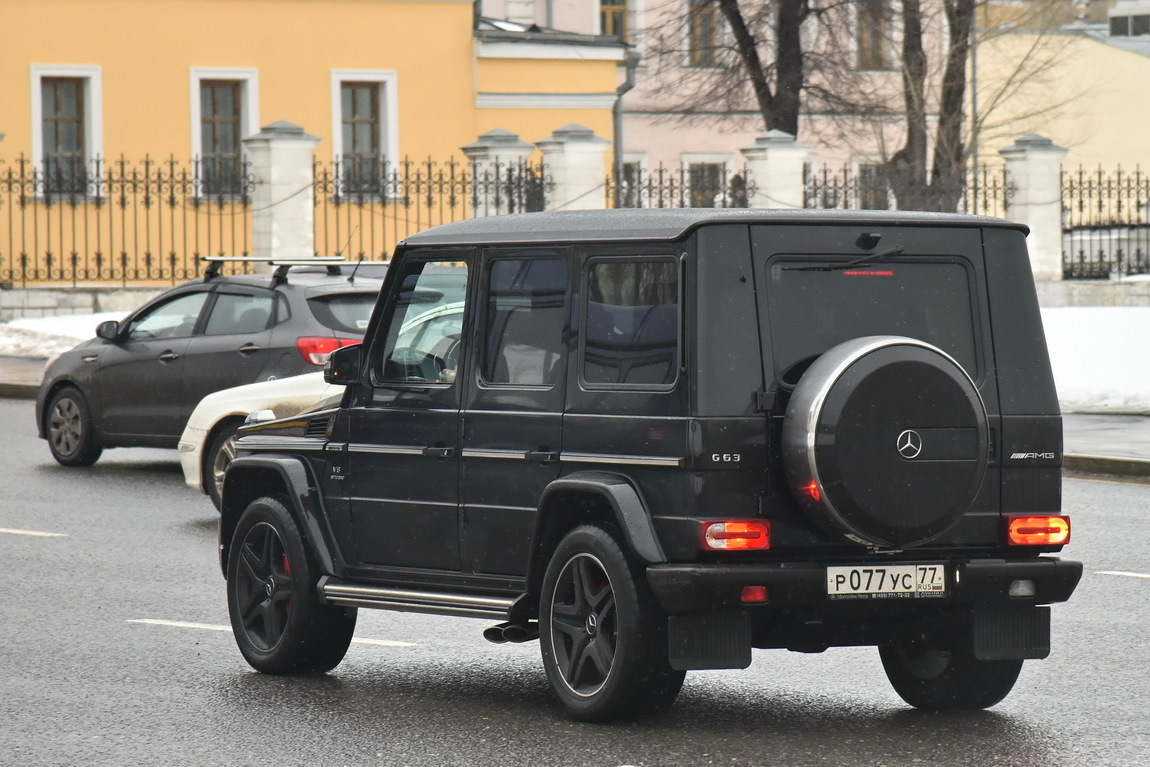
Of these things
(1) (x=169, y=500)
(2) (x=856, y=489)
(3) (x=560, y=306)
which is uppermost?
(3) (x=560, y=306)

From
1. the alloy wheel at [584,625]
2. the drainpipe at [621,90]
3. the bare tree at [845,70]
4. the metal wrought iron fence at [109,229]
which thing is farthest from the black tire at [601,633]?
the drainpipe at [621,90]

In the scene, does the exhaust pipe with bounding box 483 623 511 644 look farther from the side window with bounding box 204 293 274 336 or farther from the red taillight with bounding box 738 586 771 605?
the side window with bounding box 204 293 274 336

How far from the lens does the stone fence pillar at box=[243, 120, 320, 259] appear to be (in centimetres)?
3338

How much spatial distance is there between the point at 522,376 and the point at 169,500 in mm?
7676

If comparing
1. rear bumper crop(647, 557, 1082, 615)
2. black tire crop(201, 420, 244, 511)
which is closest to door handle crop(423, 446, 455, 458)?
rear bumper crop(647, 557, 1082, 615)

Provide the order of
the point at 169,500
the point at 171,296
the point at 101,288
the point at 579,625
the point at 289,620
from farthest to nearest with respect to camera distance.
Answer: the point at 101,288 → the point at 171,296 → the point at 169,500 → the point at 289,620 → the point at 579,625

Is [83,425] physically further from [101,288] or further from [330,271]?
[101,288]

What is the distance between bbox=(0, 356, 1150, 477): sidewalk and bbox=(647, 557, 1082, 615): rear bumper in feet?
33.0

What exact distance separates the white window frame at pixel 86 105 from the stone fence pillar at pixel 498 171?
27.4 ft

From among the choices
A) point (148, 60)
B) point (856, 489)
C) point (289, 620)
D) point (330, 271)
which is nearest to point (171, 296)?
point (330, 271)

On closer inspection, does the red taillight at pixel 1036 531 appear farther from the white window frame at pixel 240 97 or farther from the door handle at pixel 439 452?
the white window frame at pixel 240 97

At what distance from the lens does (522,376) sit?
302 inches

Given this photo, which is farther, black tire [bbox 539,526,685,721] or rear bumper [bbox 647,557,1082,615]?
black tire [bbox 539,526,685,721]

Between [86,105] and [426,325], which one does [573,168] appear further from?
[426,325]
